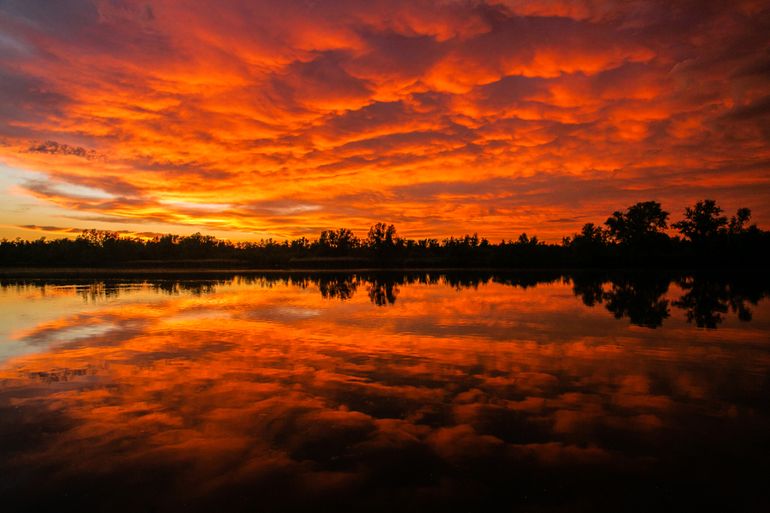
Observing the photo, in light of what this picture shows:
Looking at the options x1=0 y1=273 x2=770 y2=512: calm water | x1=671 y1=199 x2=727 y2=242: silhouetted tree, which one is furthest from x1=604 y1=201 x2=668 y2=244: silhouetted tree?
x1=0 y1=273 x2=770 y2=512: calm water

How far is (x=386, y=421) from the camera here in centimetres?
865

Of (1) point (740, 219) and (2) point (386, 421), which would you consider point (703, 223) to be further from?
(2) point (386, 421)

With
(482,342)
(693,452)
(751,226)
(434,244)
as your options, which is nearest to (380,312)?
(482,342)

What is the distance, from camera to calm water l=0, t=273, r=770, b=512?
20.5 ft

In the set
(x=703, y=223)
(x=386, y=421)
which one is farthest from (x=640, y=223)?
(x=386, y=421)

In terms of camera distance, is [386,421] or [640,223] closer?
[386,421]

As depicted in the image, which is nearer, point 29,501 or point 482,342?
point 29,501

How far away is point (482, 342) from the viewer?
53.6 feet

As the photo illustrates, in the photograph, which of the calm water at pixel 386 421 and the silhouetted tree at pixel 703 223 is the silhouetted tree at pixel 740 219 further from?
the calm water at pixel 386 421

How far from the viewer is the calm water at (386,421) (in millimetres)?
6254

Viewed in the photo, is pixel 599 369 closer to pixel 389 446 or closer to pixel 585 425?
pixel 585 425

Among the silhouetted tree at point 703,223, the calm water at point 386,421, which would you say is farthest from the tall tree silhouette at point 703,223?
the calm water at point 386,421

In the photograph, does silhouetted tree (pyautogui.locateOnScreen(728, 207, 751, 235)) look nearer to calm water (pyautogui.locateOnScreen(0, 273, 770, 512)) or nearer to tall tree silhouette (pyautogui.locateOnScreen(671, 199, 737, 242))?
tall tree silhouette (pyautogui.locateOnScreen(671, 199, 737, 242))

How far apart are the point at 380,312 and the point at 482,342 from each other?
9.68m
